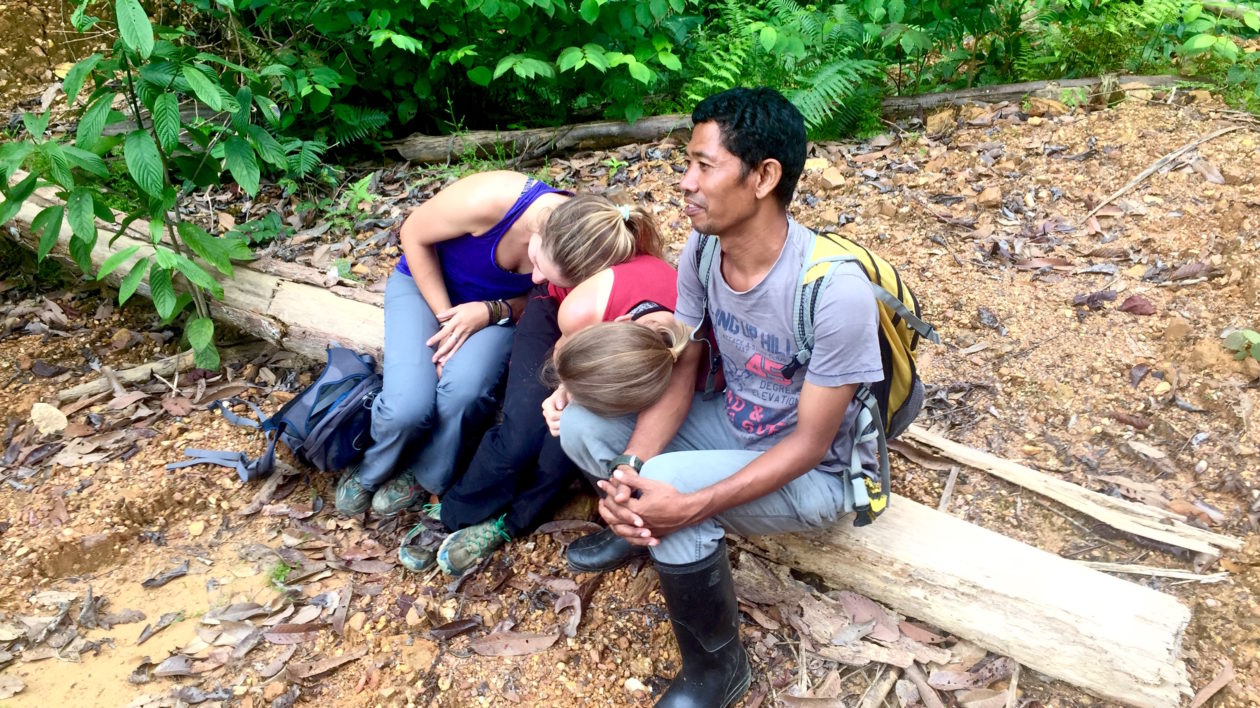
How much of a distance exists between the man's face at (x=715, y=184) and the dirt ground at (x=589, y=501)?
4.23ft

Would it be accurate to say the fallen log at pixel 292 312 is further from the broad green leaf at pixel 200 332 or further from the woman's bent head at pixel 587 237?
the woman's bent head at pixel 587 237

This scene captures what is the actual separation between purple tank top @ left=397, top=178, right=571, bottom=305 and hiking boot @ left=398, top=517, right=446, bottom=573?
0.96 metres

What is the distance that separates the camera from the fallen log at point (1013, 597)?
2.22 meters

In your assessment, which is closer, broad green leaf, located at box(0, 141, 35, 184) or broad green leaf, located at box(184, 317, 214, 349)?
broad green leaf, located at box(0, 141, 35, 184)

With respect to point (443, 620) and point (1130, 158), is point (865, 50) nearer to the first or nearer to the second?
point (1130, 158)

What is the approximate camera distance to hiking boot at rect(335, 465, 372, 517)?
11.1 ft

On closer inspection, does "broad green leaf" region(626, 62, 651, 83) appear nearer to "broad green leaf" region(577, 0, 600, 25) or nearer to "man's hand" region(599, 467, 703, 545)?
"broad green leaf" region(577, 0, 600, 25)

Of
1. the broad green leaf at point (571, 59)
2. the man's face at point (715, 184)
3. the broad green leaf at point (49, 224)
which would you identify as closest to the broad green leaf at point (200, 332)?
the broad green leaf at point (49, 224)

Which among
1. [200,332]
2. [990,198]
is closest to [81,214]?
[200,332]

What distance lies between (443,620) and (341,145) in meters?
3.79

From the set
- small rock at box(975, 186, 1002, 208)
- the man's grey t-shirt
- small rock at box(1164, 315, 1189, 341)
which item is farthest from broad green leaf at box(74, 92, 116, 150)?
small rock at box(1164, 315, 1189, 341)

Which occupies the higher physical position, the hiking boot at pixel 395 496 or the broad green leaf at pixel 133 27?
the broad green leaf at pixel 133 27

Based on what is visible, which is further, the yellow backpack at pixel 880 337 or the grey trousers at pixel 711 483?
the grey trousers at pixel 711 483

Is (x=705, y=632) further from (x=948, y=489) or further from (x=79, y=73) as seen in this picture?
(x=79, y=73)
